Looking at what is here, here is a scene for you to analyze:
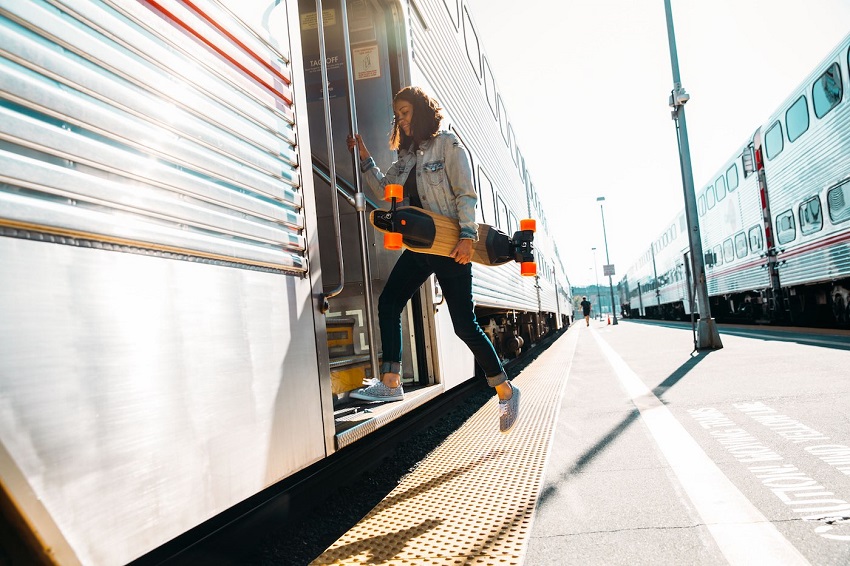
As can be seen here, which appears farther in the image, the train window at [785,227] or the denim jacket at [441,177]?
the train window at [785,227]

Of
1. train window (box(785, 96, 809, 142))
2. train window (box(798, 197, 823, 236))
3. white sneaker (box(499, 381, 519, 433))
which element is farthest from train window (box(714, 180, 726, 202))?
white sneaker (box(499, 381, 519, 433))

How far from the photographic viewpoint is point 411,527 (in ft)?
6.93

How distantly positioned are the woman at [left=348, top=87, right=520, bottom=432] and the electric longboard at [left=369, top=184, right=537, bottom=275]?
10cm

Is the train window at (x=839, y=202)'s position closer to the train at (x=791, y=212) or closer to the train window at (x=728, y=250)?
the train at (x=791, y=212)

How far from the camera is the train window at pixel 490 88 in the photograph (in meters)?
7.93

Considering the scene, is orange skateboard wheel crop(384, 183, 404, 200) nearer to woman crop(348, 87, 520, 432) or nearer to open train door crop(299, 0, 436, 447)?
woman crop(348, 87, 520, 432)

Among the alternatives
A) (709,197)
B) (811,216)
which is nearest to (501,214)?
(811,216)

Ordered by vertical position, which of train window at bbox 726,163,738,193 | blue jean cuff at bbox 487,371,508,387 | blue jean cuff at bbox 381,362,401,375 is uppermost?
train window at bbox 726,163,738,193

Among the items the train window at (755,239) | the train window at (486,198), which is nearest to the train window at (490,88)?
the train window at (486,198)

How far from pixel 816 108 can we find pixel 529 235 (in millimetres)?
7734

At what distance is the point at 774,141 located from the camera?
10531mm

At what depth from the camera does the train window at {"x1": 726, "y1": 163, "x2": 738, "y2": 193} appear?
42.3 feet

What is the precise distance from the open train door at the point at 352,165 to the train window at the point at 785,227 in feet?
29.3

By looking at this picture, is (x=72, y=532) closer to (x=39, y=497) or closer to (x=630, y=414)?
(x=39, y=497)
